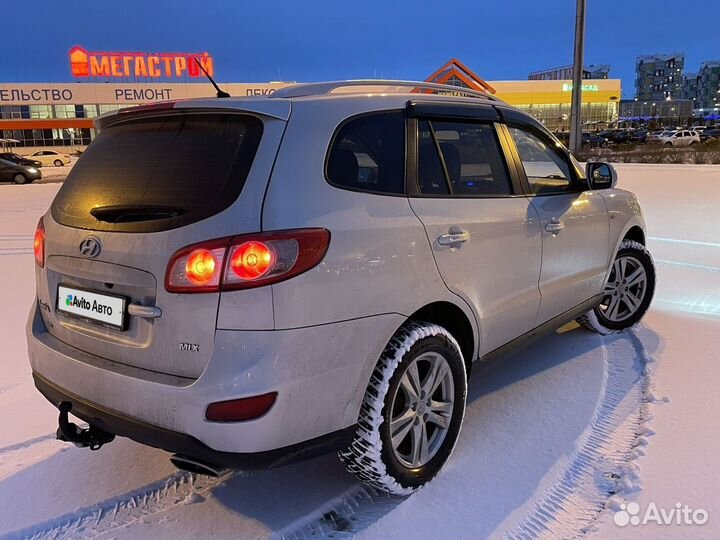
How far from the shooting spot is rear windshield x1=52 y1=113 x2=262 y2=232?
87.7 inches

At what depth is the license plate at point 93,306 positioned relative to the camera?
7.65ft

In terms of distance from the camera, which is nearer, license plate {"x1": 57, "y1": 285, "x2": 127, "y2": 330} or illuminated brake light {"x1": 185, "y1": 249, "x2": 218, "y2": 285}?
illuminated brake light {"x1": 185, "y1": 249, "x2": 218, "y2": 285}

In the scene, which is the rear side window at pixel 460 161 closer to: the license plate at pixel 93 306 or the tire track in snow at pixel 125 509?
the license plate at pixel 93 306

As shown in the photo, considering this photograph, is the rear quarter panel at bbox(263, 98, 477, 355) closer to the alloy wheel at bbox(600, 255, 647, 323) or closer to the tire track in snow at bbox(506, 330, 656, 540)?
the tire track in snow at bbox(506, 330, 656, 540)

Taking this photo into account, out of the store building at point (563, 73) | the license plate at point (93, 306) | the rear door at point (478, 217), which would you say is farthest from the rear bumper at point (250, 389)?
the store building at point (563, 73)

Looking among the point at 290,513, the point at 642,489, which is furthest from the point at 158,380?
the point at 642,489

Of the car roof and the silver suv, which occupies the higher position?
the car roof

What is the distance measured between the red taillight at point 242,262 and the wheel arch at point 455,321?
0.73m

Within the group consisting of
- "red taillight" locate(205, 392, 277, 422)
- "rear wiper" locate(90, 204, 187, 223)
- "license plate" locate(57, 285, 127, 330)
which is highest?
"rear wiper" locate(90, 204, 187, 223)

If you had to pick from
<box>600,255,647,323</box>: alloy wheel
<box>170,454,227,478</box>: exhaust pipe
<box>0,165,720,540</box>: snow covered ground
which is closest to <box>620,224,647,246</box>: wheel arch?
<box>600,255,647,323</box>: alloy wheel

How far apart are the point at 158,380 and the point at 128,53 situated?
214 feet

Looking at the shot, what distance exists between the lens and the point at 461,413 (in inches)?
114

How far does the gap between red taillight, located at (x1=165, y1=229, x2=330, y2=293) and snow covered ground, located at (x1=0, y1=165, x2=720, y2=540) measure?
1103 millimetres

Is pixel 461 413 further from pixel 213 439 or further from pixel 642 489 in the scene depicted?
pixel 213 439
